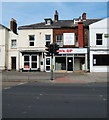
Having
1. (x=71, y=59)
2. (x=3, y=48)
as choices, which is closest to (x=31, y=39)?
(x=3, y=48)

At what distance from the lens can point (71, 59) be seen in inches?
1019

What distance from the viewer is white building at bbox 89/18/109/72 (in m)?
25.2

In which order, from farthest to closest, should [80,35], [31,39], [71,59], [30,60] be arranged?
[31,39] < [30,60] < [80,35] < [71,59]

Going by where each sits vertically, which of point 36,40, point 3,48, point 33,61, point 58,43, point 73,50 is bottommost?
point 33,61

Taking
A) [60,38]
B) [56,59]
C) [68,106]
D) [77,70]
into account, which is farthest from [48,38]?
[68,106]

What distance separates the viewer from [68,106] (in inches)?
273

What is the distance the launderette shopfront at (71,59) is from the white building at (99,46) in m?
1.26

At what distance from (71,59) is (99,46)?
4362 millimetres

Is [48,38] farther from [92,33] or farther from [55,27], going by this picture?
[92,33]

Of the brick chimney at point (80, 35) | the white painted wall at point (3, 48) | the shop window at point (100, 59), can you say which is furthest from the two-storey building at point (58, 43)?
the white painted wall at point (3, 48)

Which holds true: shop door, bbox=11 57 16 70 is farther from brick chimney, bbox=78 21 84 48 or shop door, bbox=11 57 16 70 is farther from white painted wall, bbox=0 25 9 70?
brick chimney, bbox=78 21 84 48

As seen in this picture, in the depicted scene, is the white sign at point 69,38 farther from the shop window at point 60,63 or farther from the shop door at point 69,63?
the shop window at point 60,63

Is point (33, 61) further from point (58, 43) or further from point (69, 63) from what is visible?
point (69, 63)

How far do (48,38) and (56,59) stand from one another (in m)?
3.44
